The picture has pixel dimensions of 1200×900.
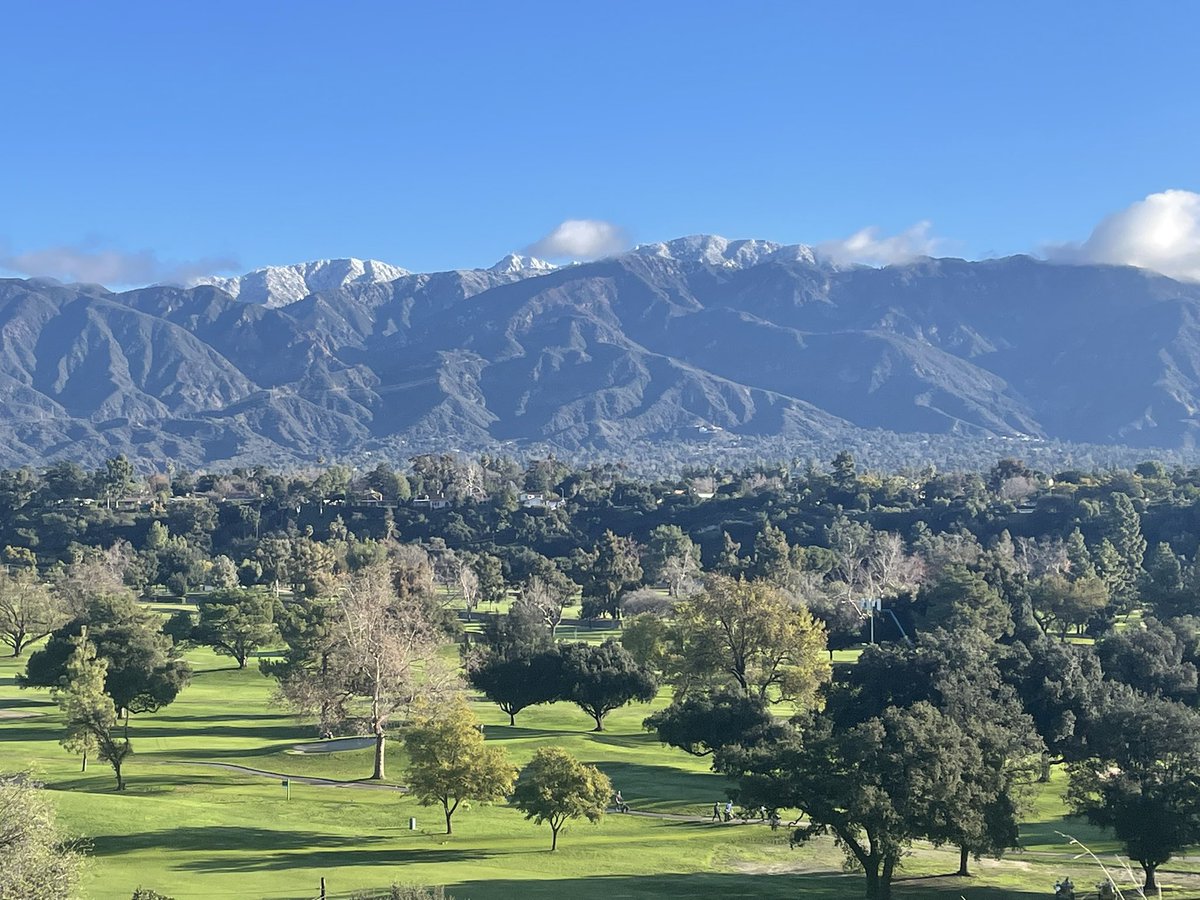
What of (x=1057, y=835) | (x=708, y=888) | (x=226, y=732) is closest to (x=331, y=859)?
(x=708, y=888)

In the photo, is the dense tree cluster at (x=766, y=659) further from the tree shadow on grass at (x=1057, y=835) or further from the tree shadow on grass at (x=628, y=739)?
the tree shadow on grass at (x=628, y=739)

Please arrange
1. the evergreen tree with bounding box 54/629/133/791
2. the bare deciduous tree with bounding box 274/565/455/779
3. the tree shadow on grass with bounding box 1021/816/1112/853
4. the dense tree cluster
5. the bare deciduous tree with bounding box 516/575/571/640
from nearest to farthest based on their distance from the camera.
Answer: the dense tree cluster, the tree shadow on grass with bounding box 1021/816/1112/853, the evergreen tree with bounding box 54/629/133/791, the bare deciduous tree with bounding box 274/565/455/779, the bare deciduous tree with bounding box 516/575/571/640

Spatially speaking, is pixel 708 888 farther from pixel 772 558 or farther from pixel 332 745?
pixel 772 558

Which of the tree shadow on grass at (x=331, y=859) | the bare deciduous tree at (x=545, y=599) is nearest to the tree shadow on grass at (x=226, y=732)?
the tree shadow on grass at (x=331, y=859)

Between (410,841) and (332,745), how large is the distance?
21905mm

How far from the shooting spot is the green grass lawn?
44312mm

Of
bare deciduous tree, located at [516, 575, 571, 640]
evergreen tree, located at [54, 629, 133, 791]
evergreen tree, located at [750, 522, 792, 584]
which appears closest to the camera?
evergreen tree, located at [54, 629, 133, 791]

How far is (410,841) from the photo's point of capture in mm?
51312

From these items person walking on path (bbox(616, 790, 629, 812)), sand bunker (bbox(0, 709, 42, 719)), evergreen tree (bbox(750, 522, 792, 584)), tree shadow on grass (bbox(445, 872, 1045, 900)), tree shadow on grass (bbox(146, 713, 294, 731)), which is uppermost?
evergreen tree (bbox(750, 522, 792, 584))

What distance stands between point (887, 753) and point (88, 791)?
117 ft

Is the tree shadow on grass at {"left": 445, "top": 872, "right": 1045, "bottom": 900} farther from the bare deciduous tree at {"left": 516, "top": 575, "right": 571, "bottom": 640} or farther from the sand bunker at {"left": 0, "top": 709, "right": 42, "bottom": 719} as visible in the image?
the bare deciduous tree at {"left": 516, "top": 575, "right": 571, "bottom": 640}

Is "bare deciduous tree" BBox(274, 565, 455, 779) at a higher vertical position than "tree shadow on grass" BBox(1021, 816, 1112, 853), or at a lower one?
higher

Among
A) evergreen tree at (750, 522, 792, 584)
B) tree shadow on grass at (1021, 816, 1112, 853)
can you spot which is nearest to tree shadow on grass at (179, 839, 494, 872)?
tree shadow on grass at (1021, 816, 1112, 853)

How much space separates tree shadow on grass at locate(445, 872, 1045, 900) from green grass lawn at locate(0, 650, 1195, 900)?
104 millimetres
